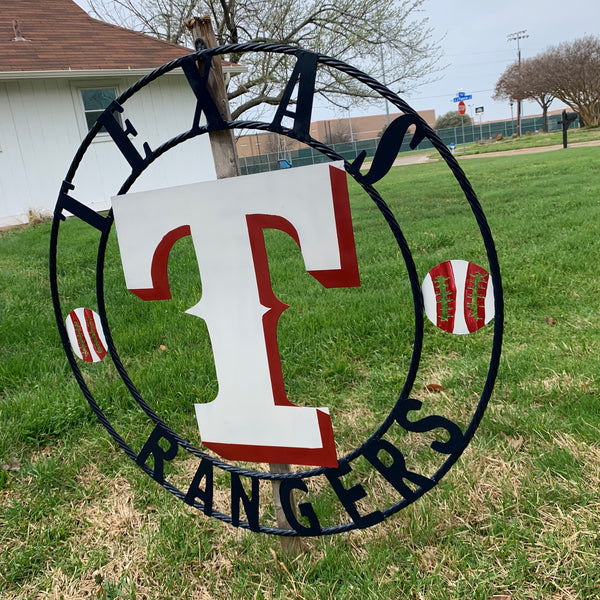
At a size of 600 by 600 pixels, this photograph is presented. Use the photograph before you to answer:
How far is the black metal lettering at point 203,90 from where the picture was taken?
1394mm

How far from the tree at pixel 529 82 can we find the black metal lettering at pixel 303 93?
4143cm

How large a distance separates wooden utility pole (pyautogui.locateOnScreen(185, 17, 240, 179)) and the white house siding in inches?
357

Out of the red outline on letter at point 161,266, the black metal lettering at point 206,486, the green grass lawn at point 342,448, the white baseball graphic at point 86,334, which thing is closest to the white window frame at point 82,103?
the green grass lawn at point 342,448

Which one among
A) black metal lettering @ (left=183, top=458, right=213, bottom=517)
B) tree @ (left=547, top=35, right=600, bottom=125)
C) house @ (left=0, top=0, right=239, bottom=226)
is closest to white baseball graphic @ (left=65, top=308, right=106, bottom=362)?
black metal lettering @ (left=183, top=458, right=213, bottom=517)

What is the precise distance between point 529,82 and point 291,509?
42645mm

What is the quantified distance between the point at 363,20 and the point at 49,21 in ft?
27.5

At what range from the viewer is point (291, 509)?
5.35 ft

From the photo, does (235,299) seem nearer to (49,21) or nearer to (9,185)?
(9,185)

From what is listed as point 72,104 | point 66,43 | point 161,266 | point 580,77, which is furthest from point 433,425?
point 580,77

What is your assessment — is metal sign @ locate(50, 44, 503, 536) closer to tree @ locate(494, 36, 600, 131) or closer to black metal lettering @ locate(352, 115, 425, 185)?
black metal lettering @ locate(352, 115, 425, 185)

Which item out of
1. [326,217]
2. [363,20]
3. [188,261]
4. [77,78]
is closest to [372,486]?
[326,217]

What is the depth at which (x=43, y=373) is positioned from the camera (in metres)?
2.94

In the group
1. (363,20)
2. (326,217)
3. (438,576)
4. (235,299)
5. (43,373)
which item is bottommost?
(438,576)

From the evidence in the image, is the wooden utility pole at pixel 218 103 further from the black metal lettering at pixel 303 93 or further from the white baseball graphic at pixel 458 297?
the white baseball graphic at pixel 458 297
